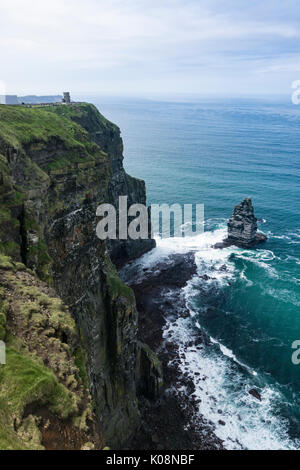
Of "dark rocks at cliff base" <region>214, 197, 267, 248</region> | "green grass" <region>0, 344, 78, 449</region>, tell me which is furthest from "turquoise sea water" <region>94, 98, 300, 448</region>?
"green grass" <region>0, 344, 78, 449</region>

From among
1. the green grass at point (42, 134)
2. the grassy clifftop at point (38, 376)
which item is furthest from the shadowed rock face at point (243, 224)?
the grassy clifftop at point (38, 376)

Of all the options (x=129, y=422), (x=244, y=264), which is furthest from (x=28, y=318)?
(x=244, y=264)

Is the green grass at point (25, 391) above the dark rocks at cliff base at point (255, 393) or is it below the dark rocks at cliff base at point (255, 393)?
above

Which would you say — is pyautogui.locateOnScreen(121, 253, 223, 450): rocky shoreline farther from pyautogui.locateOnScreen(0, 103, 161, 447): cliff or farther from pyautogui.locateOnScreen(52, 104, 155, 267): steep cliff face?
pyautogui.locateOnScreen(52, 104, 155, 267): steep cliff face

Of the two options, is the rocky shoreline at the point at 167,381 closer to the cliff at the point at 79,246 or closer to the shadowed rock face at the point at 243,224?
the cliff at the point at 79,246

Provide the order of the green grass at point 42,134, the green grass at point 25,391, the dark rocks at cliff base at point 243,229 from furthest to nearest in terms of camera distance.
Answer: the dark rocks at cliff base at point 243,229
the green grass at point 42,134
the green grass at point 25,391

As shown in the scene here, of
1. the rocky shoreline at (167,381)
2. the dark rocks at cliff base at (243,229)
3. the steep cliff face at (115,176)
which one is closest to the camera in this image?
the rocky shoreline at (167,381)

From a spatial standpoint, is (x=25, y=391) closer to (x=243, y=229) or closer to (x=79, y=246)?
(x=79, y=246)
